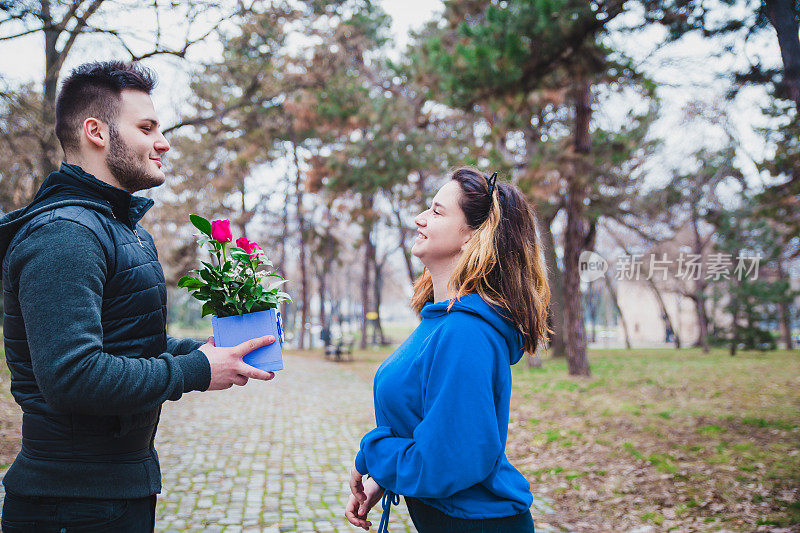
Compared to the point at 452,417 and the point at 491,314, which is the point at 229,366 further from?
the point at 491,314

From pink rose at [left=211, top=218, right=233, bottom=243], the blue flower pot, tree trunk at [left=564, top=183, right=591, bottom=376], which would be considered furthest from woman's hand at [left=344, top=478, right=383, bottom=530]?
tree trunk at [left=564, top=183, right=591, bottom=376]

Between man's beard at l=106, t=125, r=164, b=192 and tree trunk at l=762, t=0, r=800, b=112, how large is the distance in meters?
7.23

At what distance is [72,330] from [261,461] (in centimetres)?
625

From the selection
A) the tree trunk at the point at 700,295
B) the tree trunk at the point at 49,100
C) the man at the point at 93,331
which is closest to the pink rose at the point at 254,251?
the man at the point at 93,331

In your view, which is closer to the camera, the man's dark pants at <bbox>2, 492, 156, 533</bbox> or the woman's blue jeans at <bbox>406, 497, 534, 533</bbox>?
the man's dark pants at <bbox>2, 492, 156, 533</bbox>

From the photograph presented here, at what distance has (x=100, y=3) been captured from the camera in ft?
29.2

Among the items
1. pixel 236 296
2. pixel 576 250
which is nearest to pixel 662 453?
pixel 236 296

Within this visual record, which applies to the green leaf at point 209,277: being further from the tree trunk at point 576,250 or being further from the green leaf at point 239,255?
the tree trunk at point 576,250

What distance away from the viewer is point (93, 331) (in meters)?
1.45

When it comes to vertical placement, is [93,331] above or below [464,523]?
above

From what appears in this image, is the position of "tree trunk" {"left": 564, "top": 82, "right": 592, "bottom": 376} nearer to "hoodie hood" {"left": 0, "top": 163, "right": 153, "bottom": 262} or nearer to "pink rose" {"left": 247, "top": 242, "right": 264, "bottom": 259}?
"pink rose" {"left": 247, "top": 242, "right": 264, "bottom": 259}

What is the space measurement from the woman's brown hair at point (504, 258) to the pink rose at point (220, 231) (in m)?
0.80

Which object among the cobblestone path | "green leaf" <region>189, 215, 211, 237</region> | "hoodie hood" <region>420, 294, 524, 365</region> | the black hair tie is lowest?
the cobblestone path

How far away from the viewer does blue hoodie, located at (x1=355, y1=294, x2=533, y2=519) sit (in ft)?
5.32
